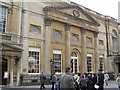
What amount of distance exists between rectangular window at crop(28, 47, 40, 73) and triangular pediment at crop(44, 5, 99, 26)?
6.55 meters

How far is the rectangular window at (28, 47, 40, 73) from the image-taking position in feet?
66.5

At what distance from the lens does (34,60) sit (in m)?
20.8

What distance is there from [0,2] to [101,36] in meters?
21.3

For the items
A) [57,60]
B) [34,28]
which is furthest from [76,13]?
[57,60]

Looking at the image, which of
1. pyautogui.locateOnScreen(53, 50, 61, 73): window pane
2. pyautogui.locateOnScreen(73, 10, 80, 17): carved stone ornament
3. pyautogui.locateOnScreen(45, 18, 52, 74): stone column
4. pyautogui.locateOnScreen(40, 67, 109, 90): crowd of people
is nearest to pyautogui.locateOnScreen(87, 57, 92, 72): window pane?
pyautogui.locateOnScreen(53, 50, 61, 73): window pane

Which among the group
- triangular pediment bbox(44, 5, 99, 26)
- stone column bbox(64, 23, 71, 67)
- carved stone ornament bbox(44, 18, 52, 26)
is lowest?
stone column bbox(64, 23, 71, 67)

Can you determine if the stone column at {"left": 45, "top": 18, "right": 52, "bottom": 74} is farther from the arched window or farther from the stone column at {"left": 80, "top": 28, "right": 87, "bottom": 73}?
the arched window

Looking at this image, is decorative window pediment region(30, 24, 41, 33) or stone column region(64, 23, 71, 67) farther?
stone column region(64, 23, 71, 67)

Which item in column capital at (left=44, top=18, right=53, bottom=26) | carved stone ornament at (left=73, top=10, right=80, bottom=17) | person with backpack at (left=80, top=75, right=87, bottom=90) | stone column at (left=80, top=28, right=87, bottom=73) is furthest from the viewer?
carved stone ornament at (left=73, top=10, right=80, bottom=17)

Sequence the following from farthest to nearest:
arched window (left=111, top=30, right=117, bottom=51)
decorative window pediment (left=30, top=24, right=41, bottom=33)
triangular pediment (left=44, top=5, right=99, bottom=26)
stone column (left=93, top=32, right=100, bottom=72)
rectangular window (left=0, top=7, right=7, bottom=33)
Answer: arched window (left=111, top=30, right=117, bottom=51) < stone column (left=93, top=32, right=100, bottom=72) < triangular pediment (left=44, top=5, right=99, bottom=26) < decorative window pediment (left=30, top=24, right=41, bottom=33) < rectangular window (left=0, top=7, right=7, bottom=33)

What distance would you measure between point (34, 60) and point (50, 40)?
12.5 feet

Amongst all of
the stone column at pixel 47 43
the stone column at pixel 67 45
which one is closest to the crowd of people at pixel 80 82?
the stone column at pixel 47 43

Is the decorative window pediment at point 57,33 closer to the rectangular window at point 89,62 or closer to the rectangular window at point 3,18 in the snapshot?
the rectangular window at point 89,62

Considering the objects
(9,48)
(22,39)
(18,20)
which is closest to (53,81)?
(9,48)
